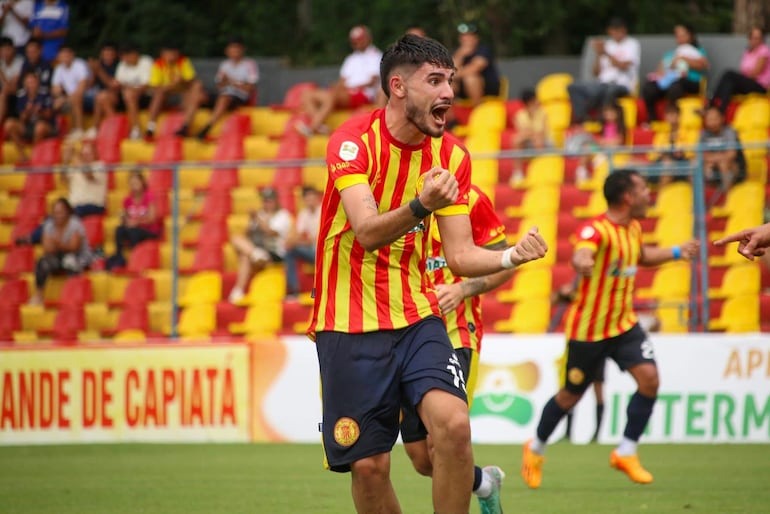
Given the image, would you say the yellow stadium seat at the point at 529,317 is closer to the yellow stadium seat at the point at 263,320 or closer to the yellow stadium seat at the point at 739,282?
the yellow stadium seat at the point at 739,282

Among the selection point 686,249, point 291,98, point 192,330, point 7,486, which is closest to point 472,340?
point 686,249

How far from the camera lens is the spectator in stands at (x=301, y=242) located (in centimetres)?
1630

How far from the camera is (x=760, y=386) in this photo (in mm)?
13539

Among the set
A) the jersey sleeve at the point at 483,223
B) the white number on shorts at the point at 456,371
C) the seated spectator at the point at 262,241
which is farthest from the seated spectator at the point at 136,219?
the white number on shorts at the point at 456,371

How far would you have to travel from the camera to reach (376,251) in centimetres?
605

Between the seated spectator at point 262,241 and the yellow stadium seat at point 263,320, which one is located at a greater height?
the seated spectator at point 262,241

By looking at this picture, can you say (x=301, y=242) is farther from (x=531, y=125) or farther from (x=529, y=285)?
(x=531, y=125)

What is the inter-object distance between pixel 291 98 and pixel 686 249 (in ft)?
39.1

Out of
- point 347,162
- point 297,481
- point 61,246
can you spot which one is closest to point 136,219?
point 61,246

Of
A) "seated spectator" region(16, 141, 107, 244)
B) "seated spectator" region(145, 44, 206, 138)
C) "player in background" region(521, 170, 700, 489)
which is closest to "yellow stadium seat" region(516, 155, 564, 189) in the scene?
"seated spectator" region(16, 141, 107, 244)

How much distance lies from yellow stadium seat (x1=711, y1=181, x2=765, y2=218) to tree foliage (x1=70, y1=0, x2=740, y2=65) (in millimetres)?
9301

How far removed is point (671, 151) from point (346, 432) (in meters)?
9.92

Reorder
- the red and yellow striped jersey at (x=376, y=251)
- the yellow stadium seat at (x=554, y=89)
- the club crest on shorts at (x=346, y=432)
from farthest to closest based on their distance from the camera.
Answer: the yellow stadium seat at (x=554, y=89) → the red and yellow striped jersey at (x=376, y=251) → the club crest on shorts at (x=346, y=432)

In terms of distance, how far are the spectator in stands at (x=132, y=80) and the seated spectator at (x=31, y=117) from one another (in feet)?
3.47
